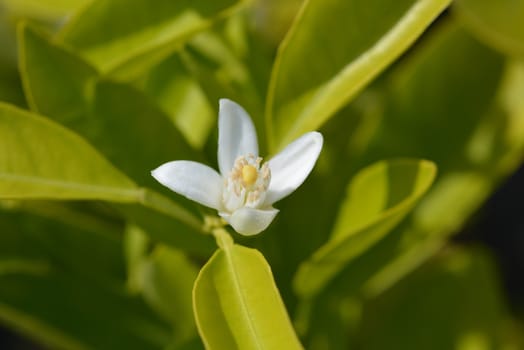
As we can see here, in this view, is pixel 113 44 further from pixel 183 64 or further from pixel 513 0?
pixel 513 0

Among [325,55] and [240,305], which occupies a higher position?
[325,55]

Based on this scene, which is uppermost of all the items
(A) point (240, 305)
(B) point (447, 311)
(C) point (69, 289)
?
(C) point (69, 289)

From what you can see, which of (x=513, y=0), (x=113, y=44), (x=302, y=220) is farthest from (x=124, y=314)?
(x=513, y=0)

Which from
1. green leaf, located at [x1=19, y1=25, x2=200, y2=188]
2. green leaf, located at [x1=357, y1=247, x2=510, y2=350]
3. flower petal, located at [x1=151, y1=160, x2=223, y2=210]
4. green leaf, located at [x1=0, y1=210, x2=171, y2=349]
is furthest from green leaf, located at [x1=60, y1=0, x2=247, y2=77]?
green leaf, located at [x1=357, y1=247, x2=510, y2=350]

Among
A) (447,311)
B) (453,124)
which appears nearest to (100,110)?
(453,124)

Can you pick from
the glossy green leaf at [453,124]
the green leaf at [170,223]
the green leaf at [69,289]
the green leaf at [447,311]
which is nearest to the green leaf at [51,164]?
the green leaf at [170,223]

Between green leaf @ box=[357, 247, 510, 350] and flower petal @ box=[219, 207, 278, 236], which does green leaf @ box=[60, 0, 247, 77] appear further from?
green leaf @ box=[357, 247, 510, 350]

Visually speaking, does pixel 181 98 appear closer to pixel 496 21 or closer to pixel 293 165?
pixel 293 165
